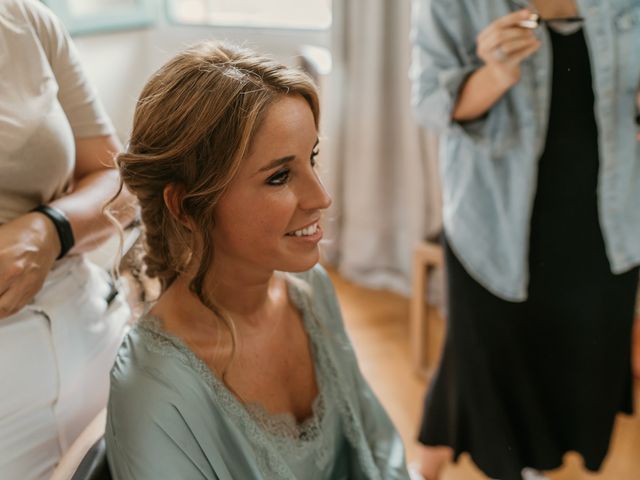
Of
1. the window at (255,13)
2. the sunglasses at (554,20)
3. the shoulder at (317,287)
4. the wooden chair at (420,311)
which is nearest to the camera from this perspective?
the shoulder at (317,287)

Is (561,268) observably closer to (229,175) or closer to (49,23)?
(229,175)

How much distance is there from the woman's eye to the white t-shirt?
1.04 ft

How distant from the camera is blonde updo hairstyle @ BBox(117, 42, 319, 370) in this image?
0.86 meters

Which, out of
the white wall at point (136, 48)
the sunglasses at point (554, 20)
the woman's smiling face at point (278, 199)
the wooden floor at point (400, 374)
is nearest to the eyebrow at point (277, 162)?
the woman's smiling face at point (278, 199)

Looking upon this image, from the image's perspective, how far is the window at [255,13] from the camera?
10.1 ft

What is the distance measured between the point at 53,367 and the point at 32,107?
0.35 meters

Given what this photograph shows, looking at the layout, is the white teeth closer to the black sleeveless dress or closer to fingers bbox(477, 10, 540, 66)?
fingers bbox(477, 10, 540, 66)

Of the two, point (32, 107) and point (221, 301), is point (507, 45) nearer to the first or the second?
point (221, 301)

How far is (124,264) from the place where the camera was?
106cm

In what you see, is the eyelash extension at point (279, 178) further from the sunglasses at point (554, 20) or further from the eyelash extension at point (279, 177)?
the sunglasses at point (554, 20)

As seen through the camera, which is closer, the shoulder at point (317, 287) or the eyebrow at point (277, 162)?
the eyebrow at point (277, 162)

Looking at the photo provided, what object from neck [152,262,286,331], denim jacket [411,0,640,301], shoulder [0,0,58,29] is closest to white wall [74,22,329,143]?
denim jacket [411,0,640,301]

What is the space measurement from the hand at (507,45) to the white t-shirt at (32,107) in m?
0.71

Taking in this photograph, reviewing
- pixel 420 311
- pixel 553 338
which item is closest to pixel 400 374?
pixel 420 311
